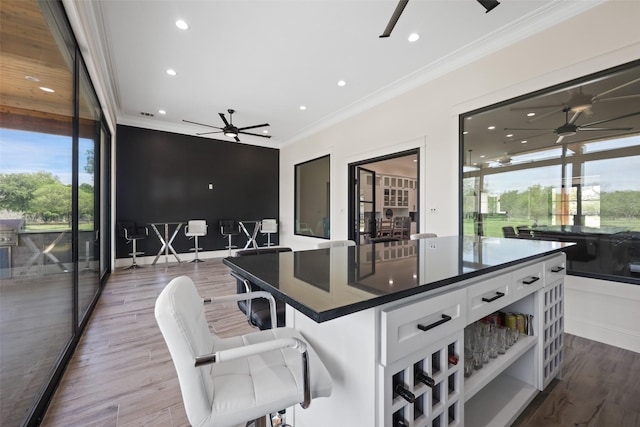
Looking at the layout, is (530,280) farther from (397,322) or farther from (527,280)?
(397,322)

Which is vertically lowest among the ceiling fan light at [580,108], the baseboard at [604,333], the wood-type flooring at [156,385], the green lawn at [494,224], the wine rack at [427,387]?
the wood-type flooring at [156,385]

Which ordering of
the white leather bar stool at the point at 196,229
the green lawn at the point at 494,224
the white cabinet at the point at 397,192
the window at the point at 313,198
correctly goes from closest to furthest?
1. the green lawn at the point at 494,224
2. the white leather bar stool at the point at 196,229
3. the window at the point at 313,198
4. the white cabinet at the point at 397,192

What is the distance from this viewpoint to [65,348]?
7.13 ft

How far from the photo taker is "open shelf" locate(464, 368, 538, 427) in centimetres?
144

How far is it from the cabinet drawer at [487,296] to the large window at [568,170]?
1.96 m

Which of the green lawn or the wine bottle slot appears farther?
the green lawn

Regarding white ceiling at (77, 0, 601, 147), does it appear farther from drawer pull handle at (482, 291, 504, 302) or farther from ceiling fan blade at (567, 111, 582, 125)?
drawer pull handle at (482, 291, 504, 302)

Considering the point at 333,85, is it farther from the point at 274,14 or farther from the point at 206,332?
the point at 206,332

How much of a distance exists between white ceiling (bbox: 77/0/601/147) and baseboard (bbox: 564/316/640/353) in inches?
121

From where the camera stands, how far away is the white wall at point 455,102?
2439mm

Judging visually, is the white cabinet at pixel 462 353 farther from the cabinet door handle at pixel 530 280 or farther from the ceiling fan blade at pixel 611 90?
the ceiling fan blade at pixel 611 90

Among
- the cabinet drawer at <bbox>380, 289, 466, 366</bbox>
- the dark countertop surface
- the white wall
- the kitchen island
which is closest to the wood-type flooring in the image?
the kitchen island

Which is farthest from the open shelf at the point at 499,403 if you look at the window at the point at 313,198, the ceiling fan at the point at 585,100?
the window at the point at 313,198

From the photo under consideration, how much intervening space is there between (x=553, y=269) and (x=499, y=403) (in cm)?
96
